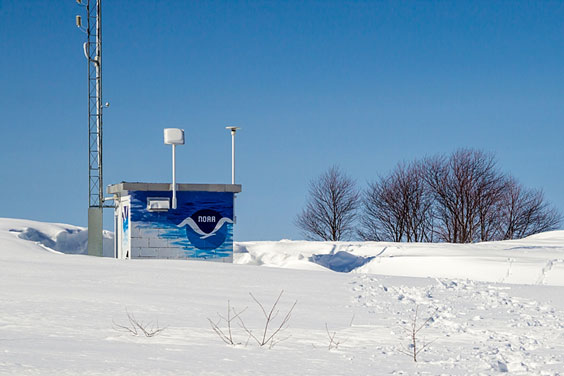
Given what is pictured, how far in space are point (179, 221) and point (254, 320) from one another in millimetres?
10317

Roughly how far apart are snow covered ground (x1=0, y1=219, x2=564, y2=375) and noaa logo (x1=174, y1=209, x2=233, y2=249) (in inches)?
194

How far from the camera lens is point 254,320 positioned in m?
6.21

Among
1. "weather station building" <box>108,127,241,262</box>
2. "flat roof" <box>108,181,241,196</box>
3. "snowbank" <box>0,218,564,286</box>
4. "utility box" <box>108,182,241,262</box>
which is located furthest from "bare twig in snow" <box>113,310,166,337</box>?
"flat roof" <box>108,181,241,196</box>

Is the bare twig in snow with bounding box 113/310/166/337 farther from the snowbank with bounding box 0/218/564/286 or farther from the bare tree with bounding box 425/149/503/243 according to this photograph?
the bare tree with bounding box 425/149/503/243

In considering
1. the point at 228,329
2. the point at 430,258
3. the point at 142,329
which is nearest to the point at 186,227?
the point at 430,258

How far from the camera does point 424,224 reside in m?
33.8

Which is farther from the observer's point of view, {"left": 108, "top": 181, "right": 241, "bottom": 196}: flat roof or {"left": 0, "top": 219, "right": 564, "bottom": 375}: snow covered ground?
{"left": 108, "top": 181, "right": 241, "bottom": 196}: flat roof

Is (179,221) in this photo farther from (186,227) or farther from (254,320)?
(254,320)

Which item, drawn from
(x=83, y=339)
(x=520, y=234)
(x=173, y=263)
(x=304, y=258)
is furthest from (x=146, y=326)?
(x=520, y=234)

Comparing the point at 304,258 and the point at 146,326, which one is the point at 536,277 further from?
the point at 146,326

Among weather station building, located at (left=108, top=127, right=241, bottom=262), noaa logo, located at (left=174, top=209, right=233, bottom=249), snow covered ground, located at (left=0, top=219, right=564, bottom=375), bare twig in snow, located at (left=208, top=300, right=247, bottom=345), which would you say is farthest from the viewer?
noaa logo, located at (left=174, top=209, right=233, bottom=249)

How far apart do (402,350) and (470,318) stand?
2.17 meters

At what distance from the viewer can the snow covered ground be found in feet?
14.1

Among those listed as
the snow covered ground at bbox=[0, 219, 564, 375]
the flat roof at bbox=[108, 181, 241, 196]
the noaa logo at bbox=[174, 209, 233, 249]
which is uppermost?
the flat roof at bbox=[108, 181, 241, 196]
